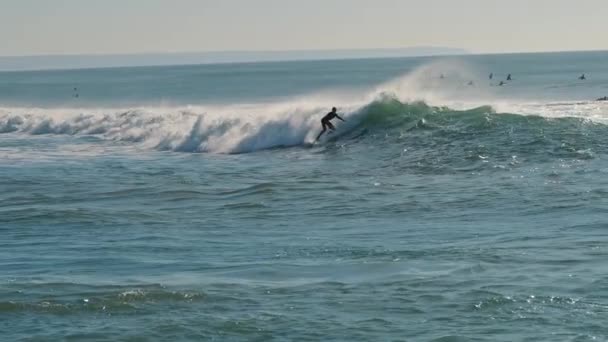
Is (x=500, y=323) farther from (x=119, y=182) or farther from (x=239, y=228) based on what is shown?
(x=119, y=182)

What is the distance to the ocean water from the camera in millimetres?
12625

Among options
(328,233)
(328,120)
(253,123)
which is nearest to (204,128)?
(253,123)

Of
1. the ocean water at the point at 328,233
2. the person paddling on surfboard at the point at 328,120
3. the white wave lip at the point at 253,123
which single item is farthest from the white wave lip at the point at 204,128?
the person paddling on surfboard at the point at 328,120

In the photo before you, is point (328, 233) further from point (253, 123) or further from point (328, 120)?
point (253, 123)

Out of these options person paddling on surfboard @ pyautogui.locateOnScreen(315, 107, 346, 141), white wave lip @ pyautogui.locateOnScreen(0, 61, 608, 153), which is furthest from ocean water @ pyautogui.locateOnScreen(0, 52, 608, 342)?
person paddling on surfboard @ pyautogui.locateOnScreen(315, 107, 346, 141)

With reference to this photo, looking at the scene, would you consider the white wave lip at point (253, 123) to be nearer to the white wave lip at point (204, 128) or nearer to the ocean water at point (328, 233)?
the white wave lip at point (204, 128)

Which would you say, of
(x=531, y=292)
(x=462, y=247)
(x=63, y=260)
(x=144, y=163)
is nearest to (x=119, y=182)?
(x=144, y=163)

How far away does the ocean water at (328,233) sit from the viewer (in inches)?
497

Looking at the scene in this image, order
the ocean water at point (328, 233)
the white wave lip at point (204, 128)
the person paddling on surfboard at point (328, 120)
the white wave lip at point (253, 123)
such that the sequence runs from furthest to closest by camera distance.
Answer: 1. the white wave lip at point (204, 128)
2. the white wave lip at point (253, 123)
3. the person paddling on surfboard at point (328, 120)
4. the ocean water at point (328, 233)

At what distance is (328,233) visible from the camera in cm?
1869

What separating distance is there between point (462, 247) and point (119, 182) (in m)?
13.2

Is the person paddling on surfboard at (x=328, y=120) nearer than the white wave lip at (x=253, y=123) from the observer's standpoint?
Yes

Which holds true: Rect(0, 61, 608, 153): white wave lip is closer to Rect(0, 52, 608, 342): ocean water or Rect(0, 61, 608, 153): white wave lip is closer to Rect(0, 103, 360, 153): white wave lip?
Rect(0, 103, 360, 153): white wave lip

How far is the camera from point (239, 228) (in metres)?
19.8
